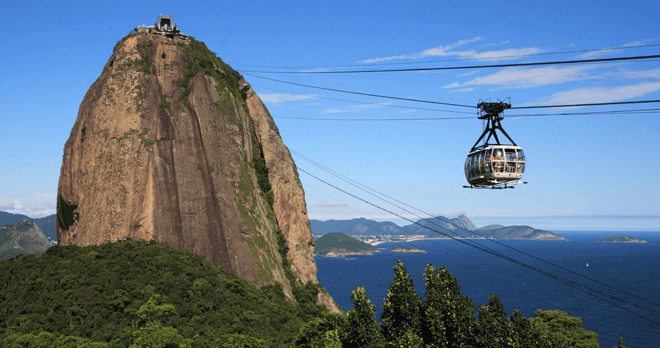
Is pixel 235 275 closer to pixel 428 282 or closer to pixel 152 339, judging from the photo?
pixel 152 339

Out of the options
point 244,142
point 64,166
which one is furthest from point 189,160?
point 64,166

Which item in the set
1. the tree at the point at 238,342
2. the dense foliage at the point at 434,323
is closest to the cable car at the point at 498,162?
the dense foliage at the point at 434,323

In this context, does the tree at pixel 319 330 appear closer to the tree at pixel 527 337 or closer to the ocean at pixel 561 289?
the tree at pixel 527 337

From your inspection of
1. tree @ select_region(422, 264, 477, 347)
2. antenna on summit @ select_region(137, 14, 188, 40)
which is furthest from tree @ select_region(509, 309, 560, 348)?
antenna on summit @ select_region(137, 14, 188, 40)

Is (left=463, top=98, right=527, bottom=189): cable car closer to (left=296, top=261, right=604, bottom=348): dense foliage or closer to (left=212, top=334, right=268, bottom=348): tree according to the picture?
(left=296, top=261, right=604, bottom=348): dense foliage

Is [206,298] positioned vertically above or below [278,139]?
below
